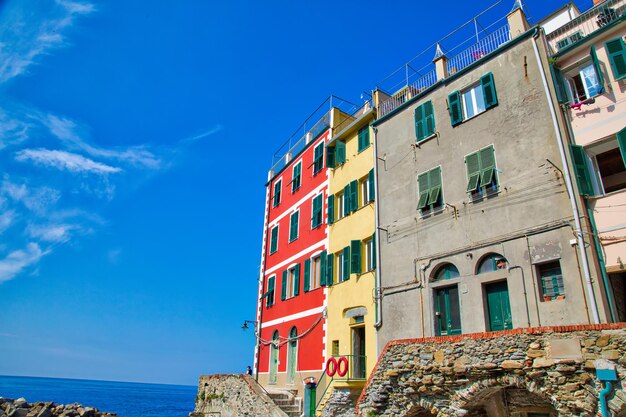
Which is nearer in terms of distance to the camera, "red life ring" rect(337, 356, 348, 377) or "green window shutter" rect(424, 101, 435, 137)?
"green window shutter" rect(424, 101, 435, 137)

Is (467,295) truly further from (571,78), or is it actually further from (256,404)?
(256,404)

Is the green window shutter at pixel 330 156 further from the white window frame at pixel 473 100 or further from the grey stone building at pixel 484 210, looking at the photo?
the white window frame at pixel 473 100

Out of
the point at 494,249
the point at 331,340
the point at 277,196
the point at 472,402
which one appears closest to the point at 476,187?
the point at 494,249

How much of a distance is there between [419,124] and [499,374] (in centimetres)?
1000

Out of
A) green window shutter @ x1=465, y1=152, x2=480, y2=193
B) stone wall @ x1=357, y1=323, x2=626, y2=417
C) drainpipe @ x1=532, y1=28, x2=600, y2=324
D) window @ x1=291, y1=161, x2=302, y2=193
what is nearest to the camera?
stone wall @ x1=357, y1=323, x2=626, y2=417

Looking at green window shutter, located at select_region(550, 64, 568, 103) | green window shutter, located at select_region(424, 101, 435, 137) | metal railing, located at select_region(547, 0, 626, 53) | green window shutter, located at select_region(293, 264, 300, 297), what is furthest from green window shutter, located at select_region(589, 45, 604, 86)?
green window shutter, located at select_region(293, 264, 300, 297)

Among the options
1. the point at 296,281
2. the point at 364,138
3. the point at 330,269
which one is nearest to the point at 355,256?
the point at 330,269

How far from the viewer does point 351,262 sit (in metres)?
19.1

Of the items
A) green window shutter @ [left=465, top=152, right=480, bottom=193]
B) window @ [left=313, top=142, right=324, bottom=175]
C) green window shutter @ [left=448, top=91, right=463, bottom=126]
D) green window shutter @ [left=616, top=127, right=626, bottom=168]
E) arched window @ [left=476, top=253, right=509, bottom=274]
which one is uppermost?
window @ [left=313, top=142, right=324, bottom=175]

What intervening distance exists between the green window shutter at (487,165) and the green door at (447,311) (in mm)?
3473

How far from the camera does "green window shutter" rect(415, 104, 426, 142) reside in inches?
674

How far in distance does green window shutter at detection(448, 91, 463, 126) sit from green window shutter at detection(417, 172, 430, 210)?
6.87 ft

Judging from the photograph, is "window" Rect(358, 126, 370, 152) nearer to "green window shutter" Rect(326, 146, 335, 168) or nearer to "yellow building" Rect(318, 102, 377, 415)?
"yellow building" Rect(318, 102, 377, 415)

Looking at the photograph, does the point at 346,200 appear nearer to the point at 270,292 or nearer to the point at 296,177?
the point at 296,177
